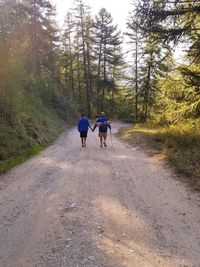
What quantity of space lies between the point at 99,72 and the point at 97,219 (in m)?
49.1

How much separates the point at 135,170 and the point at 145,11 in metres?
7.25

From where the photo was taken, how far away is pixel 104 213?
23.7ft

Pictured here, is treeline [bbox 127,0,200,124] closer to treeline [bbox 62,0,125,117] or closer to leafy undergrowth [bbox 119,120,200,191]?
leafy undergrowth [bbox 119,120,200,191]

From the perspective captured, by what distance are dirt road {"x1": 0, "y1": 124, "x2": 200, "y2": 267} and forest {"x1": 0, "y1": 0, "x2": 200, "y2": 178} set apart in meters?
2.23

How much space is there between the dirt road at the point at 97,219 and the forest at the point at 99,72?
2.23 m

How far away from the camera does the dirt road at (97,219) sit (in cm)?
538

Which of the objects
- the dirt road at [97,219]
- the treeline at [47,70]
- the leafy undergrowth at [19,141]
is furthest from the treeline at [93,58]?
the dirt road at [97,219]

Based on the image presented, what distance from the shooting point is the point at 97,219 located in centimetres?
685

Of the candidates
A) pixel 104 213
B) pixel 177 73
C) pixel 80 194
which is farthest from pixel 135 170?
pixel 177 73

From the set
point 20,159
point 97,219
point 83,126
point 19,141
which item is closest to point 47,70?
point 83,126

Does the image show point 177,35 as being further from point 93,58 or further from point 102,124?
point 93,58

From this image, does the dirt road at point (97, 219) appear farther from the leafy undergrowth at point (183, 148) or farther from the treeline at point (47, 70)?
the treeline at point (47, 70)

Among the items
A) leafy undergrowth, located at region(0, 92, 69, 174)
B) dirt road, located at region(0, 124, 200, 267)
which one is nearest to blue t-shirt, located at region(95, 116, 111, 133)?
leafy undergrowth, located at region(0, 92, 69, 174)

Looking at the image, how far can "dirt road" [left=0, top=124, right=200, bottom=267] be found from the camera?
5383 mm
